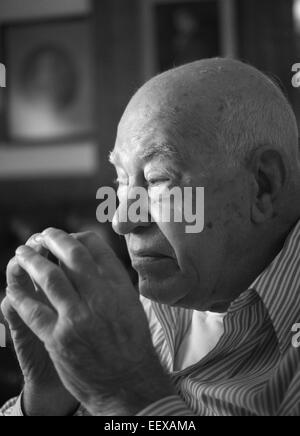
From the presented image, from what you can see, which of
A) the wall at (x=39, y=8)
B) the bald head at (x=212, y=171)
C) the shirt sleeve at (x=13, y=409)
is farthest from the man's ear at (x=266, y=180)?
the wall at (x=39, y=8)

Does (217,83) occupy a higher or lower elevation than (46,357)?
higher

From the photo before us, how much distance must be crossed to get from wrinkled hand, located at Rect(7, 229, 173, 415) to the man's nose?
6.3 inches

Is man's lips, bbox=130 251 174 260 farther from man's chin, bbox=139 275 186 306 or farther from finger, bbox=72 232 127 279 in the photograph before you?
finger, bbox=72 232 127 279

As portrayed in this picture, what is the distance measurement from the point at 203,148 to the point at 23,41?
2972 millimetres

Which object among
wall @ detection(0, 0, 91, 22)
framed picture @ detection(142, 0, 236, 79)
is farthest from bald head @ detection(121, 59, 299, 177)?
wall @ detection(0, 0, 91, 22)

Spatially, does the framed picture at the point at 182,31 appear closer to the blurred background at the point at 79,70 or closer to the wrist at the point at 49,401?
the blurred background at the point at 79,70

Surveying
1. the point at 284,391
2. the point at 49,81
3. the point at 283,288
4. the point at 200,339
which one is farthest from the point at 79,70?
the point at 284,391

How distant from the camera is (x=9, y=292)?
789 mm

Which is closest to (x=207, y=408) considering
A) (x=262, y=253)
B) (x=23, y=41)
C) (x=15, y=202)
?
(x=262, y=253)

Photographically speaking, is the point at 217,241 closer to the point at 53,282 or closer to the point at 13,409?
the point at 53,282

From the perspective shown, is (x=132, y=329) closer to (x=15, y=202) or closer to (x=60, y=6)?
(x=15, y=202)

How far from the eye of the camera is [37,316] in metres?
0.72

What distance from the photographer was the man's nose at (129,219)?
90 cm

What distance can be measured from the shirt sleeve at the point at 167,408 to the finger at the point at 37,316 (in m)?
0.14
